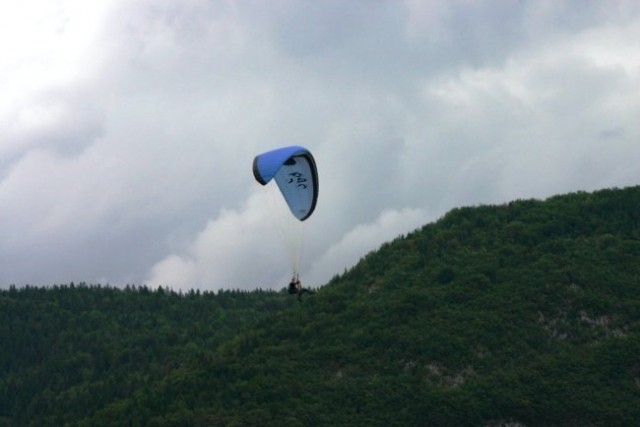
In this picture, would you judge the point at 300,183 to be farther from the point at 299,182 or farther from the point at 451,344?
the point at 451,344

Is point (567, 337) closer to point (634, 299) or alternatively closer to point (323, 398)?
point (634, 299)

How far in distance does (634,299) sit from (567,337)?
9574 millimetres

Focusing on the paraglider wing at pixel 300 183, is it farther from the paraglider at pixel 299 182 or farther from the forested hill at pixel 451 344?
the forested hill at pixel 451 344

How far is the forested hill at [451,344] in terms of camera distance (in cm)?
11144

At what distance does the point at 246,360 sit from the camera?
12638 centimetres

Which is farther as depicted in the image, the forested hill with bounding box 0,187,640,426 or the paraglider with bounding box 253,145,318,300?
the forested hill with bounding box 0,187,640,426

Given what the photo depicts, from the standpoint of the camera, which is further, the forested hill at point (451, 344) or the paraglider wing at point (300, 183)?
the forested hill at point (451, 344)

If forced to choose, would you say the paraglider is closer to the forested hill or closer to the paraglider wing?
the paraglider wing

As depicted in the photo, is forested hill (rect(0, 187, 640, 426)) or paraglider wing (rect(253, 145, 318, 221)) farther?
forested hill (rect(0, 187, 640, 426))

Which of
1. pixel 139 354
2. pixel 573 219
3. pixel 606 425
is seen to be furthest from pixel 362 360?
pixel 139 354

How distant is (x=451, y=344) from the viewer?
12025 cm

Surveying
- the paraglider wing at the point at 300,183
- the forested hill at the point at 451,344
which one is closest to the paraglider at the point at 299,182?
the paraglider wing at the point at 300,183

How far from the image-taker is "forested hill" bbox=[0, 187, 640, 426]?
111438 mm

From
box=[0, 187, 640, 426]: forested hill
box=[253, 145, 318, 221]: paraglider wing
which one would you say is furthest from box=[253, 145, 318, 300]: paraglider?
box=[0, 187, 640, 426]: forested hill
